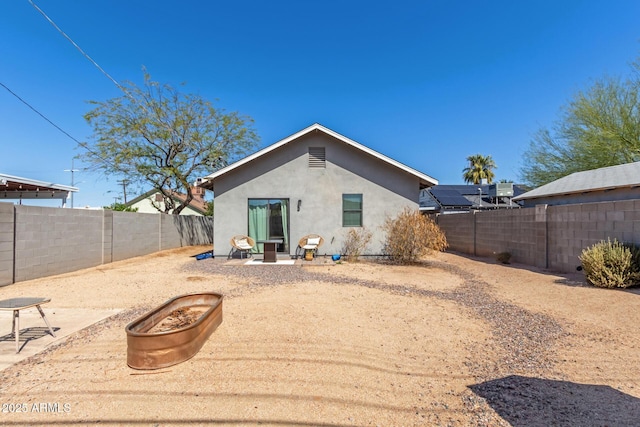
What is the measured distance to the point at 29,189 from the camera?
12820mm

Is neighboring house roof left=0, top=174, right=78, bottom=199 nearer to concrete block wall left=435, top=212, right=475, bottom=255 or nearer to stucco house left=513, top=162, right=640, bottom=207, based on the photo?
concrete block wall left=435, top=212, right=475, bottom=255

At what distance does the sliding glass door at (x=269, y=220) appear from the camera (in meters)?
11.9

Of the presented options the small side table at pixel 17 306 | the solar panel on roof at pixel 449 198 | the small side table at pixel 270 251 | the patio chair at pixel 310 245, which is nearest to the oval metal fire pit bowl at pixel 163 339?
the small side table at pixel 17 306

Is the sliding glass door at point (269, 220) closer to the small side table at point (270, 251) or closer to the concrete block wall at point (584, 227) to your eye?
the small side table at point (270, 251)

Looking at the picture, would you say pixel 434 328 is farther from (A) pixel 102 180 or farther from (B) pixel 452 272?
(A) pixel 102 180

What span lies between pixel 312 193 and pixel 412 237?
4.13 m

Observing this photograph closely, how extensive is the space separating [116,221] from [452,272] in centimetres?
1242

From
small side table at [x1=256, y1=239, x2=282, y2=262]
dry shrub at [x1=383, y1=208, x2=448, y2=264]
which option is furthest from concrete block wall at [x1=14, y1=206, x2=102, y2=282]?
dry shrub at [x1=383, y1=208, x2=448, y2=264]

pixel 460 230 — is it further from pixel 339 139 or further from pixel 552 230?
pixel 339 139

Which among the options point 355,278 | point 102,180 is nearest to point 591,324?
point 355,278

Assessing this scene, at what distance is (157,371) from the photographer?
311 centimetres

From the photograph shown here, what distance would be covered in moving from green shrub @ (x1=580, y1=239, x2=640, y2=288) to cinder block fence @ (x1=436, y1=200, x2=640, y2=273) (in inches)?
29.1

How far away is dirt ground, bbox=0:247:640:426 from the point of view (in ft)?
8.17

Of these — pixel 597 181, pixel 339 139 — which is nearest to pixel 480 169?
pixel 597 181
